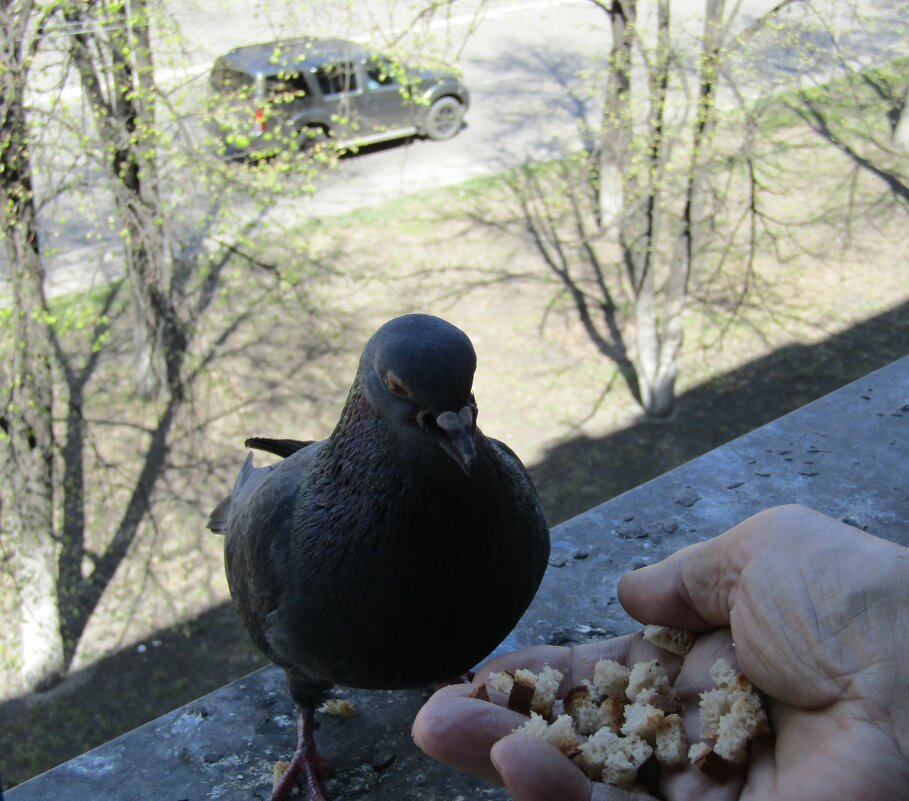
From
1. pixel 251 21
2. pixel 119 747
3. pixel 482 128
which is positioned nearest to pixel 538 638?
pixel 119 747

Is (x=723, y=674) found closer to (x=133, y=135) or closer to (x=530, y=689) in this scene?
(x=530, y=689)

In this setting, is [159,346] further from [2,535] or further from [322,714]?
[322,714]

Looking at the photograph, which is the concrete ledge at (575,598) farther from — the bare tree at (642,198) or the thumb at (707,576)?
the bare tree at (642,198)

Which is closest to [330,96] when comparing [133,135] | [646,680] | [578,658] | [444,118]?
[444,118]

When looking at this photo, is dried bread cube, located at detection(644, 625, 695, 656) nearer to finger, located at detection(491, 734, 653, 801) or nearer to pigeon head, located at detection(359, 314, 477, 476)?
finger, located at detection(491, 734, 653, 801)

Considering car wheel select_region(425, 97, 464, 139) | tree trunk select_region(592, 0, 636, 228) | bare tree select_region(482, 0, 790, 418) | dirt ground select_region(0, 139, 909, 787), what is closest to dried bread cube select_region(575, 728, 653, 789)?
dirt ground select_region(0, 139, 909, 787)

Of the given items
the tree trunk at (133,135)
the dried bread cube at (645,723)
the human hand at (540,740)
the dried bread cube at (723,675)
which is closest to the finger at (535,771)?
the human hand at (540,740)
